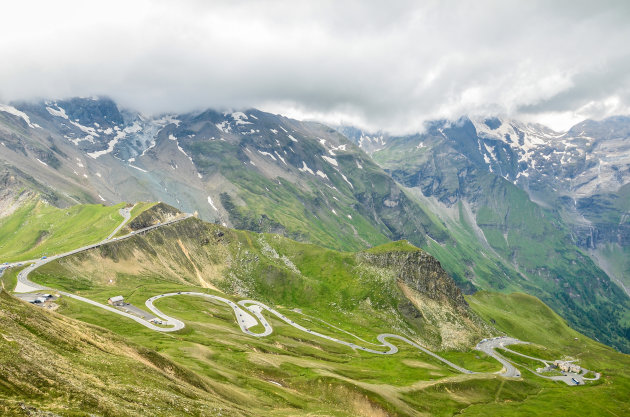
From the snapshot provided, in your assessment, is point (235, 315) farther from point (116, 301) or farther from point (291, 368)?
point (291, 368)

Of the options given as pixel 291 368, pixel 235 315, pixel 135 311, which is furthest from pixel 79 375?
pixel 235 315

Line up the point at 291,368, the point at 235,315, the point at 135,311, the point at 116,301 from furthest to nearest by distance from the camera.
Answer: the point at 235,315, the point at 116,301, the point at 135,311, the point at 291,368

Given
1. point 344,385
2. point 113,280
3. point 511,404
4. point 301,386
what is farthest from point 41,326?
point 511,404

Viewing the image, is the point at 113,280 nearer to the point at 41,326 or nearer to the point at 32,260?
the point at 32,260

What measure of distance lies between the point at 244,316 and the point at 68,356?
126686 millimetres

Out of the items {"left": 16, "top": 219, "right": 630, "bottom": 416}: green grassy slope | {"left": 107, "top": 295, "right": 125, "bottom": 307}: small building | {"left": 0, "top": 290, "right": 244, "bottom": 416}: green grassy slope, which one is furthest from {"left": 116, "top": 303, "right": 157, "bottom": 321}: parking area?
{"left": 0, "top": 290, "right": 244, "bottom": 416}: green grassy slope

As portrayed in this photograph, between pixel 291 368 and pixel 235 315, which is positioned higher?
pixel 235 315

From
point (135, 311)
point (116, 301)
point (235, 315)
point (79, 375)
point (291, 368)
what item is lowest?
point (291, 368)

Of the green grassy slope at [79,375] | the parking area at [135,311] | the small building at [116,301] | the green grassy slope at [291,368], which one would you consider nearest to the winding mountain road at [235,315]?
the parking area at [135,311]

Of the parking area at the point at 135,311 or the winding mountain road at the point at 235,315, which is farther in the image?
the parking area at the point at 135,311

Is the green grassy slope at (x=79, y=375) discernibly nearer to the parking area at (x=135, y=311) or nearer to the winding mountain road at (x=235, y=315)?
the winding mountain road at (x=235, y=315)

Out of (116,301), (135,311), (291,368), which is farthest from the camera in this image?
(116,301)

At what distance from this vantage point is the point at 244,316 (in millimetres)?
173750

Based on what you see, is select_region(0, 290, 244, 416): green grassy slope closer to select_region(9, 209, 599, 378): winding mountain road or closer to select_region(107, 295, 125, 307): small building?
select_region(9, 209, 599, 378): winding mountain road
